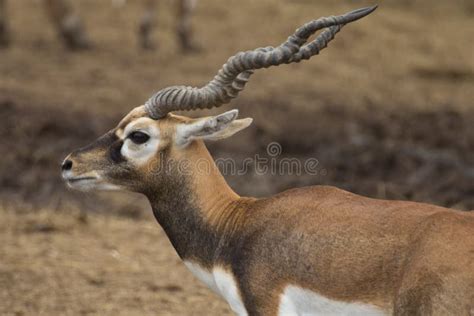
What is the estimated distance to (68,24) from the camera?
59.3 feet

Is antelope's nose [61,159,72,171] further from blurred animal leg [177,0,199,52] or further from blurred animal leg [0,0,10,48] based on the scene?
blurred animal leg [177,0,199,52]

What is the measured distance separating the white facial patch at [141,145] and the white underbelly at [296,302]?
2.40 ft

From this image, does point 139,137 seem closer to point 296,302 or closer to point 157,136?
point 157,136

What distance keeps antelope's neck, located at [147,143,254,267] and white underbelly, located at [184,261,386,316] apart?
19cm

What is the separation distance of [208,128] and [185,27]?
510 inches

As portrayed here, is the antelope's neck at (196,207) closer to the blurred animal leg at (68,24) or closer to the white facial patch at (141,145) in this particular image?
the white facial patch at (141,145)

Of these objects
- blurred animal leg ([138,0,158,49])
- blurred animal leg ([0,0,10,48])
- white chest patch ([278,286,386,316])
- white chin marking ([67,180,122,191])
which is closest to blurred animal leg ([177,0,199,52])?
blurred animal leg ([138,0,158,49])

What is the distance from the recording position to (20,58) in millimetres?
Result: 17234

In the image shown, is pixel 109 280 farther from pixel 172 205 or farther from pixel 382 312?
pixel 382 312

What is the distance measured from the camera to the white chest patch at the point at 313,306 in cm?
539

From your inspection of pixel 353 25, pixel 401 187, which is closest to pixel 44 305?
pixel 401 187

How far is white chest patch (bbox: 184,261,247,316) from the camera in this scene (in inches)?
231

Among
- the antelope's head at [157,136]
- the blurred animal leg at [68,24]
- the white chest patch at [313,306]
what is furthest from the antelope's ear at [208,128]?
the blurred animal leg at [68,24]

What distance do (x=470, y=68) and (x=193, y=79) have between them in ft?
16.9
